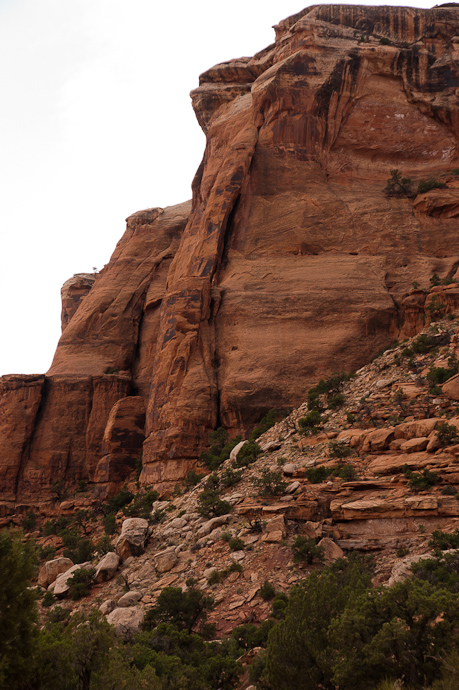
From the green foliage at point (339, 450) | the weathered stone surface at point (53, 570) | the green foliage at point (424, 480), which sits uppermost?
the green foliage at point (339, 450)

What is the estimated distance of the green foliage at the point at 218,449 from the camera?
34.0 m

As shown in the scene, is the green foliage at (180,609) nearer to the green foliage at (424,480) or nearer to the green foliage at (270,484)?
the green foliage at (270,484)

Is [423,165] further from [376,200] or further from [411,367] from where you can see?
[411,367]

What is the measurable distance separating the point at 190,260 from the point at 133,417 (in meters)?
11.9

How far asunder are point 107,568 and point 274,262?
935 inches

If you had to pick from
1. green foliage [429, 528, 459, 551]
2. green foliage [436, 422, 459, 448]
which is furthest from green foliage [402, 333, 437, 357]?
green foliage [429, 528, 459, 551]

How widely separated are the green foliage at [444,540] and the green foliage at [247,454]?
1195 centimetres

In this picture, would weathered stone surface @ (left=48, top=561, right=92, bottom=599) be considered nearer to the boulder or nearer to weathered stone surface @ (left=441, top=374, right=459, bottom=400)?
the boulder

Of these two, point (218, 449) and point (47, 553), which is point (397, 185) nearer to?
point (218, 449)

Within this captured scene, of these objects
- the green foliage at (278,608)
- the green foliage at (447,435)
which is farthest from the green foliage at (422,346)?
the green foliage at (278,608)

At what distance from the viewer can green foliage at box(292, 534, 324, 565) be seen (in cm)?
2011

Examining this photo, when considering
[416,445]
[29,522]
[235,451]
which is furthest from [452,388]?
[29,522]

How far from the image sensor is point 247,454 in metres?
30.9

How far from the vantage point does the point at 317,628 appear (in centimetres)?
1415
